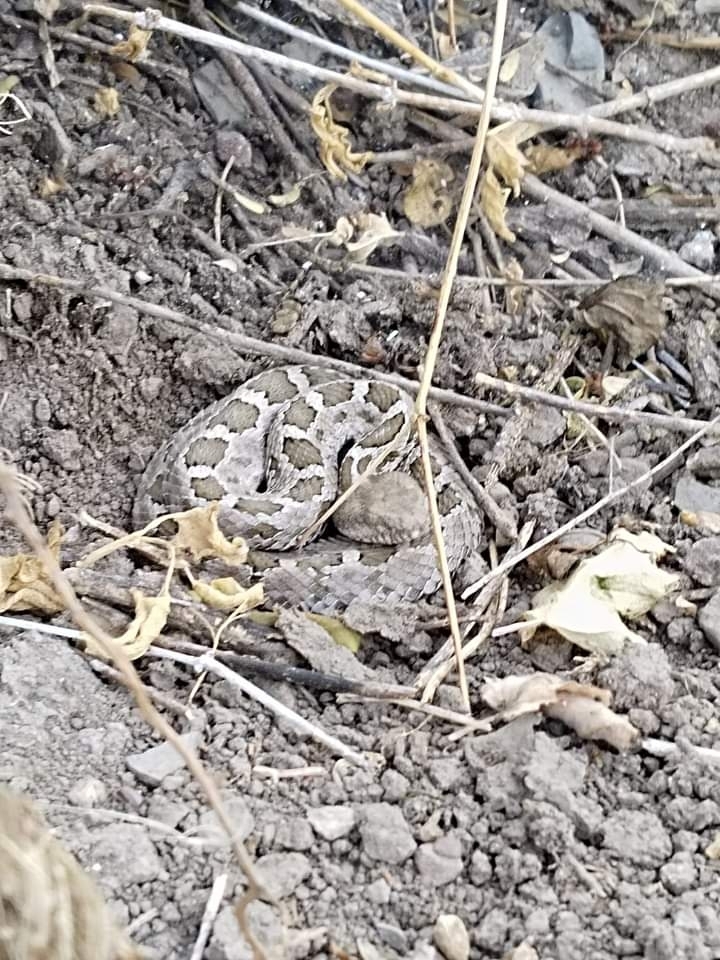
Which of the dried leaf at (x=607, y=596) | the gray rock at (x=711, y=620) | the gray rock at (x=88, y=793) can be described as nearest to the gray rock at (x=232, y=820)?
the gray rock at (x=88, y=793)

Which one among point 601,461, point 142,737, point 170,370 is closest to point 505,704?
point 142,737

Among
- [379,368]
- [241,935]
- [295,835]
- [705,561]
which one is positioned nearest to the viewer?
[241,935]

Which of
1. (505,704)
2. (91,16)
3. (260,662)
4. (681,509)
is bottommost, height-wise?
(681,509)

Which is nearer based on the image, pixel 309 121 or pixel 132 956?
pixel 132 956

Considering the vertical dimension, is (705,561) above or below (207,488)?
below

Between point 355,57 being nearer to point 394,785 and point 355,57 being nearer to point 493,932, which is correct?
point 394,785

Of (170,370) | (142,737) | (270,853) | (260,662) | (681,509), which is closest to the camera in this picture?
(270,853)

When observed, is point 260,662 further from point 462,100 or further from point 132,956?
point 462,100

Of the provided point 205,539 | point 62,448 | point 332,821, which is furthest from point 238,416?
point 332,821
